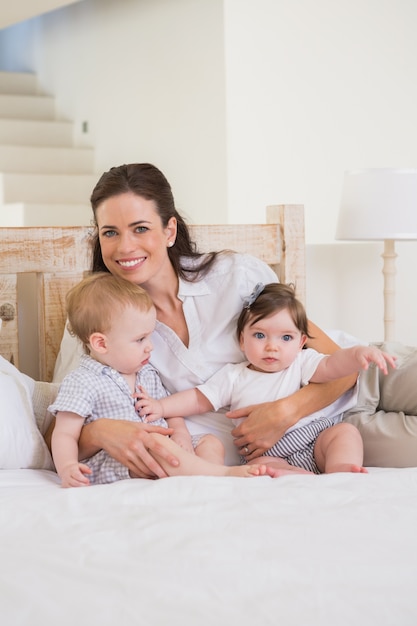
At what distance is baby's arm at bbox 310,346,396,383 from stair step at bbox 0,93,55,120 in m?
4.41

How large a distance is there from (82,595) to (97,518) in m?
0.29

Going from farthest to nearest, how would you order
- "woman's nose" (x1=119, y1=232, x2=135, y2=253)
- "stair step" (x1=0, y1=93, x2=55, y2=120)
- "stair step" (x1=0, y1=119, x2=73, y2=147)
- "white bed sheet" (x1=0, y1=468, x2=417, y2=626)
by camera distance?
1. "stair step" (x1=0, y1=93, x2=55, y2=120)
2. "stair step" (x1=0, y1=119, x2=73, y2=147)
3. "woman's nose" (x1=119, y1=232, x2=135, y2=253)
4. "white bed sheet" (x1=0, y1=468, x2=417, y2=626)

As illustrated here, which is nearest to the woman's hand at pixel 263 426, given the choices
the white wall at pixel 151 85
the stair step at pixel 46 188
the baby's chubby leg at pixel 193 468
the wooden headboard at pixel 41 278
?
the baby's chubby leg at pixel 193 468

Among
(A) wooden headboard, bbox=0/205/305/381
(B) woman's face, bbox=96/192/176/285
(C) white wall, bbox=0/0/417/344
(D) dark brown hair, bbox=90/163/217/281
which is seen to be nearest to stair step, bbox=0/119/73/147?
(C) white wall, bbox=0/0/417/344

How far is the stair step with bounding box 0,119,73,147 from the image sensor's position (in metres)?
5.64

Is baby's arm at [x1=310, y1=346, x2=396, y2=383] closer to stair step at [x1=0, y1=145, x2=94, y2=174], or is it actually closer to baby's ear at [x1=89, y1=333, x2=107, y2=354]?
baby's ear at [x1=89, y1=333, x2=107, y2=354]

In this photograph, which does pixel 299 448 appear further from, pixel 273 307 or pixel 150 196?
pixel 150 196

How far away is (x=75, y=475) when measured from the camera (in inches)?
63.6

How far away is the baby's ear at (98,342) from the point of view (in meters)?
1.78

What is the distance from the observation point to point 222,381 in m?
1.97

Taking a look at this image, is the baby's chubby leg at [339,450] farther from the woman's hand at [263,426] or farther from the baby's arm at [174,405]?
the baby's arm at [174,405]

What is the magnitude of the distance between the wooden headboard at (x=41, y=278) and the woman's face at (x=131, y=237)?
268 mm

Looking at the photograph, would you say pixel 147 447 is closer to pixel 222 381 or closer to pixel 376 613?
pixel 222 381

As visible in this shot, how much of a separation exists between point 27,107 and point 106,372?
453cm
